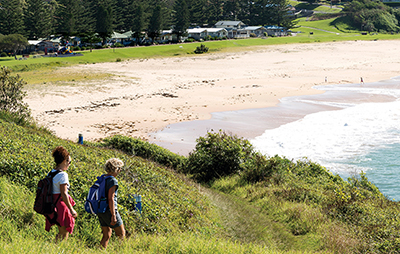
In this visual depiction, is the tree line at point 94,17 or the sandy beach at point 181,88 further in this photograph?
the tree line at point 94,17

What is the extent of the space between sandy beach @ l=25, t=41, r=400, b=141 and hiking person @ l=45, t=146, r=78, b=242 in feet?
49.6

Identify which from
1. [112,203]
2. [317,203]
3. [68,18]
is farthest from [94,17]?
[112,203]

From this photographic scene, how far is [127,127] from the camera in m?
22.6

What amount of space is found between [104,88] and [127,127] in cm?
1423

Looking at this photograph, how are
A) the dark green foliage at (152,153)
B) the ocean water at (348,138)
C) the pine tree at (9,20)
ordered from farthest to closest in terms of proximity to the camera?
the pine tree at (9,20), the ocean water at (348,138), the dark green foliage at (152,153)

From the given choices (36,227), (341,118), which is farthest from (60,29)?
(36,227)

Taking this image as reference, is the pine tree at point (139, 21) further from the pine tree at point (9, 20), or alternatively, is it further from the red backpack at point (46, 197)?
the red backpack at point (46, 197)

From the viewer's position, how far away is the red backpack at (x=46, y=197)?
16.8ft

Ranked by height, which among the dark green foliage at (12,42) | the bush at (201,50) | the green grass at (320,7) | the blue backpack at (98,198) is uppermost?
the green grass at (320,7)

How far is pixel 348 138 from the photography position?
2170 cm

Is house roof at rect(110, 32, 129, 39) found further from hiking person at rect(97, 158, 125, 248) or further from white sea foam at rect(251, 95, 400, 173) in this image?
hiking person at rect(97, 158, 125, 248)

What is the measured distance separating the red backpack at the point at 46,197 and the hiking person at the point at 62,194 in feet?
0.16

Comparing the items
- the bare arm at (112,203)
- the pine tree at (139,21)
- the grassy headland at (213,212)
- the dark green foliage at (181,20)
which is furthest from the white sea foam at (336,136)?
the dark green foliage at (181,20)

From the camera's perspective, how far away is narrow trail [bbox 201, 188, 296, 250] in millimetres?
7691
